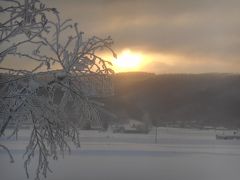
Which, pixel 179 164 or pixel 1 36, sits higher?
pixel 1 36

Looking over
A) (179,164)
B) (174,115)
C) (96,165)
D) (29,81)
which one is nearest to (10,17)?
(29,81)

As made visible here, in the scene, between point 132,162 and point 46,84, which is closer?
point 46,84

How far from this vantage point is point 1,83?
17.3 ft

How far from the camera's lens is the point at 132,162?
1492 cm

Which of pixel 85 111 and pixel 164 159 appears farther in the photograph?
pixel 164 159

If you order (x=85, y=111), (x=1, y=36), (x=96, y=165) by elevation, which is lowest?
(x=96, y=165)

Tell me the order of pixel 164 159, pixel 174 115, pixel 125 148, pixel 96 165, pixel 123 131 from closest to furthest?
1. pixel 96 165
2. pixel 164 159
3. pixel 125 148
4. pixel 123 131
5. pixel 174 115

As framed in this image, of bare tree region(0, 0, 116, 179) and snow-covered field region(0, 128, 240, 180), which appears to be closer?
bare tree region(0, 0, 116, 179)

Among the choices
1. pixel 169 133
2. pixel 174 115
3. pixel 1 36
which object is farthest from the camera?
pixel 169 133

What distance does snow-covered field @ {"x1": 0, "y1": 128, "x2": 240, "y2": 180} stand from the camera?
11305 mm

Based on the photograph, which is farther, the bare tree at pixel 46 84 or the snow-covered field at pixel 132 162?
the snow-covered field at pixel 132 162

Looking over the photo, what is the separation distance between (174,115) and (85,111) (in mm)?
17726

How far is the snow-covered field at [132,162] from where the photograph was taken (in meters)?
11.3

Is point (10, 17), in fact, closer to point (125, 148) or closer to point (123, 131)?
point (125, 148)
